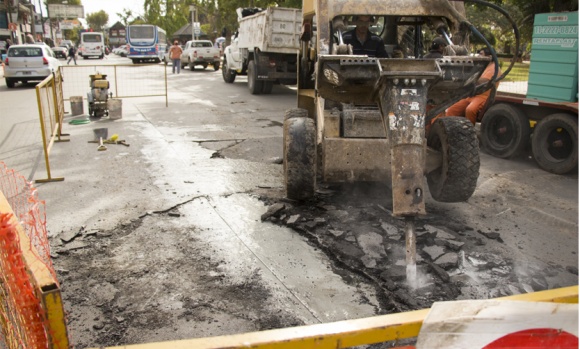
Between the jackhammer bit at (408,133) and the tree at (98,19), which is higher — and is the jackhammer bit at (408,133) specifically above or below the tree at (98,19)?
below

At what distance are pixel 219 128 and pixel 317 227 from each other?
20.9 ft

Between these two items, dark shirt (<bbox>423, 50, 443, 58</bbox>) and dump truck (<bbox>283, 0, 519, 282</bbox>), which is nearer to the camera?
dump truck (<bbox>283, 0, 519, 282</bbox>)

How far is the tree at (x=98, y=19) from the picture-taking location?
13875 centimetres

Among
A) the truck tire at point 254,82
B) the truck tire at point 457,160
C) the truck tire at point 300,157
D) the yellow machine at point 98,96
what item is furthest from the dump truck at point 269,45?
the truck tire at point 457,160

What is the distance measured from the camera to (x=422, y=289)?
405 centimetres

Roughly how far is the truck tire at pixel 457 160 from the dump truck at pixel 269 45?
37.2 feet

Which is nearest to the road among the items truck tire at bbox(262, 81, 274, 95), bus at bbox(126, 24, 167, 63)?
truck tire at bbox(262, 81, 274, 95)

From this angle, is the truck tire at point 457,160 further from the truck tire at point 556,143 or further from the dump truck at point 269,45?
the dump truck at point 269,45

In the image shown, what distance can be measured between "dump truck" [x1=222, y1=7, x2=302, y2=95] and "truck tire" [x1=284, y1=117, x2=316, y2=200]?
11.0 meters

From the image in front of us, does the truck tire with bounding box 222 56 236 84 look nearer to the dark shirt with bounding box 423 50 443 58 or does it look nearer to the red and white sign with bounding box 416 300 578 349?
the dark shirt with bounding box 423 50 443 58

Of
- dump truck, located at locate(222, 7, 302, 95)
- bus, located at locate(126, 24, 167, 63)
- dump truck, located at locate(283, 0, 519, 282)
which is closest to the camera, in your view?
dump truck, located at locate(283, 0, 519, 282)

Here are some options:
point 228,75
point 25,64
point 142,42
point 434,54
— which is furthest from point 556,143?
point 142,42

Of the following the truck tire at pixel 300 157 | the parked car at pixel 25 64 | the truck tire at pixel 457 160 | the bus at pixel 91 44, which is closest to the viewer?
the truck tire at pixel 457 160

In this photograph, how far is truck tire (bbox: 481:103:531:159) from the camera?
325 inches
